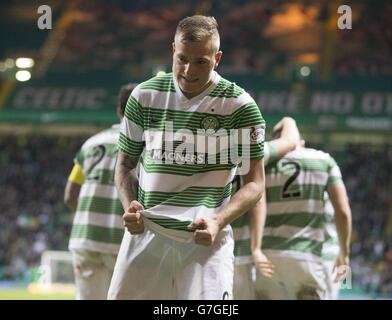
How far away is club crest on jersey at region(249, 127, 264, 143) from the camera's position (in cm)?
339

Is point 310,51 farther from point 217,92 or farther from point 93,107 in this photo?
point 217,92

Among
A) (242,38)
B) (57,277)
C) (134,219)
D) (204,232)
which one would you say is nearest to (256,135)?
(204,232)

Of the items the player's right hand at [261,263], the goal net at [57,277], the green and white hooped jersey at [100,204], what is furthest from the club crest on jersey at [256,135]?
the goal net at [57,277]

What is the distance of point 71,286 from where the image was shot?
49.6ft

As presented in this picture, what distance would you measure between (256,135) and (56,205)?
20768 mm

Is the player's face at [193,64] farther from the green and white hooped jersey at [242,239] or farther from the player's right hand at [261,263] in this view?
the green and white hooped jersey at [242,239]

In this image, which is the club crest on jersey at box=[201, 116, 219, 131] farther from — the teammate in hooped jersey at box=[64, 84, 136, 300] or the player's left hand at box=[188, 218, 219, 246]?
the teammate in hooped jersey at box=[64, 84, 136, 300]

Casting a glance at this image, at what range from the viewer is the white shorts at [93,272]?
5332 mm

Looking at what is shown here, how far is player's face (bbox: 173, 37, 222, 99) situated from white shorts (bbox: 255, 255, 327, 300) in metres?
2.17

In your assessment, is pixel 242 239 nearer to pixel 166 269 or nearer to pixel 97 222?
pixel 97 222

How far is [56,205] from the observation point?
2373 centimetres

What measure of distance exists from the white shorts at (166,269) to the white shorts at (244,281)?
1804 mm

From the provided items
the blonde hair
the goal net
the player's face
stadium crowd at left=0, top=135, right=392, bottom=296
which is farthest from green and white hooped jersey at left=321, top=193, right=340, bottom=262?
stadium crowd at left=0, top=135, right=392, bottom=296
